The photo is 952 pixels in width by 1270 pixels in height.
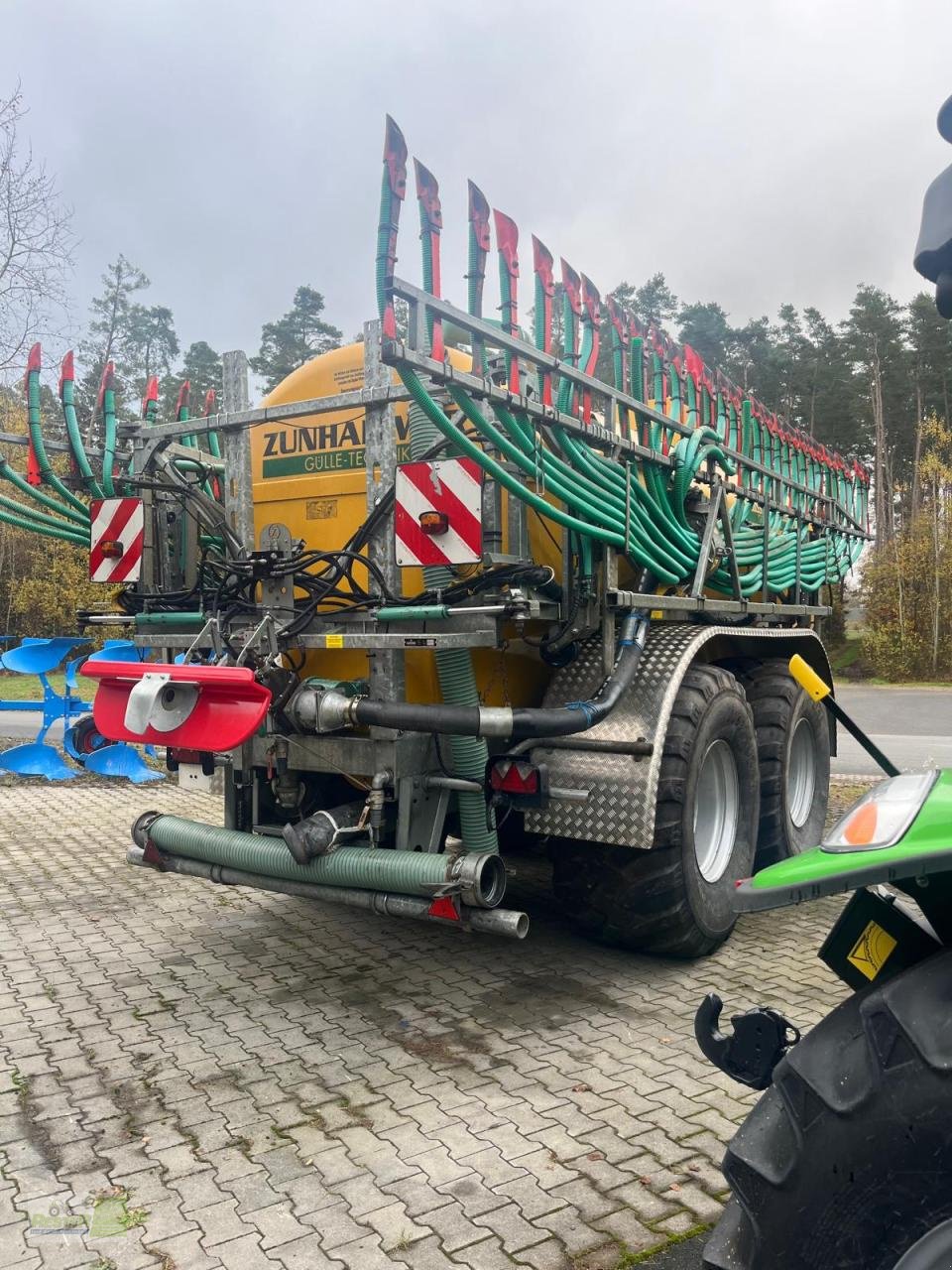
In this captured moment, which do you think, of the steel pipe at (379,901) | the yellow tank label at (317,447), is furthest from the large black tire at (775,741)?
the yellow tank label at (317,447)

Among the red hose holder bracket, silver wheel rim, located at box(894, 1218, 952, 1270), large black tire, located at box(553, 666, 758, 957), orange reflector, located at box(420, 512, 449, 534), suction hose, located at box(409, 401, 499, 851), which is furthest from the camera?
large black tire, located at box(553, 666, 758, 957)

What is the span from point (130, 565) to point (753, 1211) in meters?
3.81

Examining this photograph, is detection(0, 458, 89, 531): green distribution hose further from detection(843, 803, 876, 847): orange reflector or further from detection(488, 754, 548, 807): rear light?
detection(843, 803, 876, 847): orange reflector

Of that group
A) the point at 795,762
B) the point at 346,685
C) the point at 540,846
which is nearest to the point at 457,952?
the point at 540,846

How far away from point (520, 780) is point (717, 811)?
4.51 ft

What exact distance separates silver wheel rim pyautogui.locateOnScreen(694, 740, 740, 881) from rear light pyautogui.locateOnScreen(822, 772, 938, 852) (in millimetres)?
2894

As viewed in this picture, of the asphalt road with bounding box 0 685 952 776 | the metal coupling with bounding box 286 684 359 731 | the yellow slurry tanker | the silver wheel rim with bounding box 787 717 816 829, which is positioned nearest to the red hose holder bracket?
the yellow slurry tanker

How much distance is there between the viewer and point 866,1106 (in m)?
1.42

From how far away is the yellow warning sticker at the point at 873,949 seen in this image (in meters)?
1.77

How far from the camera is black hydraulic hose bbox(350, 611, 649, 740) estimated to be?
3.45 metres

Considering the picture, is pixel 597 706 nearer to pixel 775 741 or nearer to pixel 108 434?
pixel 775 741

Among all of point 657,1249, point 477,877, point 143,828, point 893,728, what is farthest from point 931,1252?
point 893,728

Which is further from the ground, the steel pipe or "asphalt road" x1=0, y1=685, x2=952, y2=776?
the steel pipe

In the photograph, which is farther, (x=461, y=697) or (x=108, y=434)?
(x=108, y=434)
